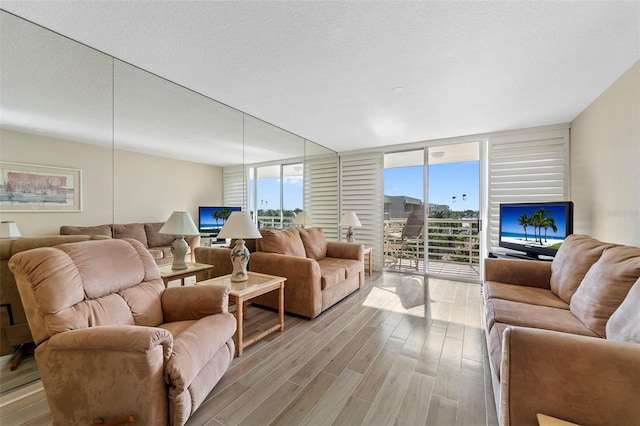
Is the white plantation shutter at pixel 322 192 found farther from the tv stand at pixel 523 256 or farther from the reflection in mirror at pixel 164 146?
the tv stand at pixel 523 256

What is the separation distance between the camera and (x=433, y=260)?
4.62 meters

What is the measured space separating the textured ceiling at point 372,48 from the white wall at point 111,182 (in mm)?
783

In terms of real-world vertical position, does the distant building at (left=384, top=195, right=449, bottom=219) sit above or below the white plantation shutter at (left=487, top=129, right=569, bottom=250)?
below

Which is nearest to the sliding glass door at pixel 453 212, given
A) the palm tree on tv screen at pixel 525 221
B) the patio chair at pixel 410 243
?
the patio chair at pixel 410 243

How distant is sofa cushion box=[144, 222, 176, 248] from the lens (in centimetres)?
226

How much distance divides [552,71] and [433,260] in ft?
10.8

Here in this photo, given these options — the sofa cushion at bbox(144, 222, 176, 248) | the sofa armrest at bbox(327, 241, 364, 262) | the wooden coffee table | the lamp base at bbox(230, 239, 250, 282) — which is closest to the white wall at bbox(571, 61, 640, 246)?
the sofa armrest at bbox(327, 241, 364, 262)

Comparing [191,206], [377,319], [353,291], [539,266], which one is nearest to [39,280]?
[191,206]

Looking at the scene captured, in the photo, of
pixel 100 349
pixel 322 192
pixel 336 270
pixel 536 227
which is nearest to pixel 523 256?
pixel 536 227

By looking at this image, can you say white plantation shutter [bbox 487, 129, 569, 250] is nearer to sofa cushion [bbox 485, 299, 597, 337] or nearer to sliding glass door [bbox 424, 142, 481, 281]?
sliding glass door [bbox 424, 142, 481, 281]

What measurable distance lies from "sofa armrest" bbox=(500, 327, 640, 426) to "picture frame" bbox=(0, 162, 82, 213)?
2843 mm

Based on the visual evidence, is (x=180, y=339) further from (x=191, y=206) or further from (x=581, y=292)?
(x=581, y=292)

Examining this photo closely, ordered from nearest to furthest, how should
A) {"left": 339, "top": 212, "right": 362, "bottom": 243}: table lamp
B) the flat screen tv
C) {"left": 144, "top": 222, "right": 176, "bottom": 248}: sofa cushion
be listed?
1. {"left": 144, "top": 222, "right": 176, "bottom": 248}: sofa cushion
2. the flat screen tv
3. {"left": 339, "top": 212, "right": 362, "bottom": 243}: table lamp

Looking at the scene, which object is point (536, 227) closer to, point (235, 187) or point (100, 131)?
point (235, 187)
